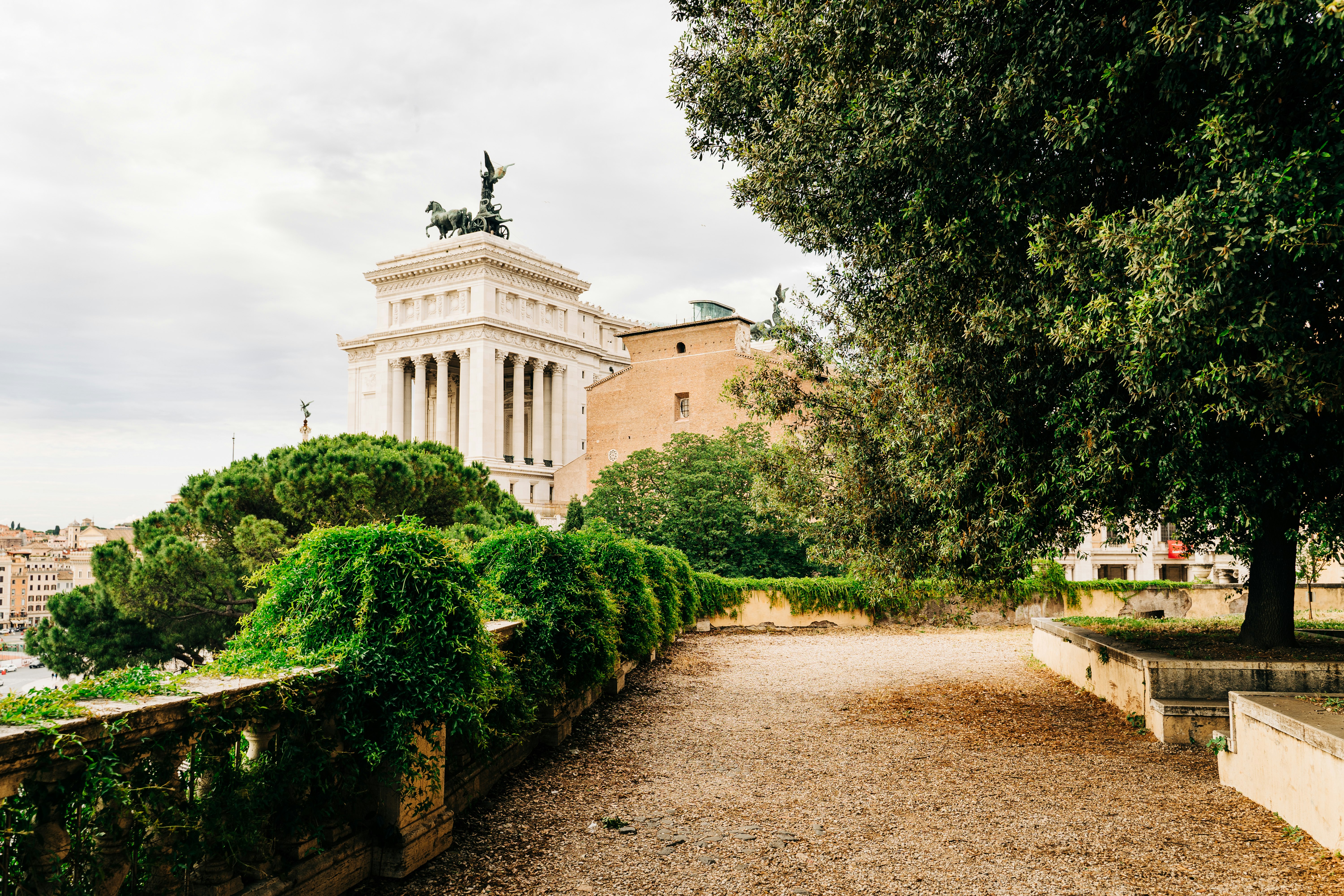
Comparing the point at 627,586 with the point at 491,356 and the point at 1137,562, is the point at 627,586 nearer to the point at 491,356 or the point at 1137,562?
the point at 1137,562

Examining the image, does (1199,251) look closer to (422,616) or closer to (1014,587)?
(422,616)

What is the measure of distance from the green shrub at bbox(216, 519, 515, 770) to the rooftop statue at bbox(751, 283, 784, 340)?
8.72 metres

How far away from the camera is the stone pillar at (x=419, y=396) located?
75.2 m

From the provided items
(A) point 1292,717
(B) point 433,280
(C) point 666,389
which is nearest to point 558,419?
(B) point 433,280

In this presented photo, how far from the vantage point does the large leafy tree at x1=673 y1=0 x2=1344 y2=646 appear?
262 inches

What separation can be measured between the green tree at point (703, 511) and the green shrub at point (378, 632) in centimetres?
2729

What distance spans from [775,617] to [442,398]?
175 feet

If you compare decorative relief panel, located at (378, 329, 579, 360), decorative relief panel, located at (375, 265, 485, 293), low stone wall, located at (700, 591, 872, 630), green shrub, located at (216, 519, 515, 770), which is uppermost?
decorative relief panel, located at (375, 265, 485, 293)

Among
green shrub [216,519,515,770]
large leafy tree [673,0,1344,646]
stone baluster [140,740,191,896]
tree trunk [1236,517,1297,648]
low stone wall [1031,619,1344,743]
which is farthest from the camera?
tree trunk [1236,517,1297,648]

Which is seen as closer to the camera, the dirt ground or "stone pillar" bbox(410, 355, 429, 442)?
the dirt ground

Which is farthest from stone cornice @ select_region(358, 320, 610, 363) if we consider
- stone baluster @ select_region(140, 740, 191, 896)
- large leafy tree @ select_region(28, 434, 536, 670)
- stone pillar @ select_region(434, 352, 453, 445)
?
stone baluster @ select_region(140, 740, 191, 896)

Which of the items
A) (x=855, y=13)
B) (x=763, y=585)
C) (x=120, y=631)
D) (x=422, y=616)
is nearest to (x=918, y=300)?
(x=855, y=13)

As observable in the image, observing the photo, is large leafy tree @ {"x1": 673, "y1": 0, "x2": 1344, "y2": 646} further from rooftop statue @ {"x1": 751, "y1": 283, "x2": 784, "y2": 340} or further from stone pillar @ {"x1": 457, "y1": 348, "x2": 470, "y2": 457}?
stone pillar @ {"x1": 457, "y1": 348, "x2": 470, "y2": 457}

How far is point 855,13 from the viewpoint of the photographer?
9062 mm
